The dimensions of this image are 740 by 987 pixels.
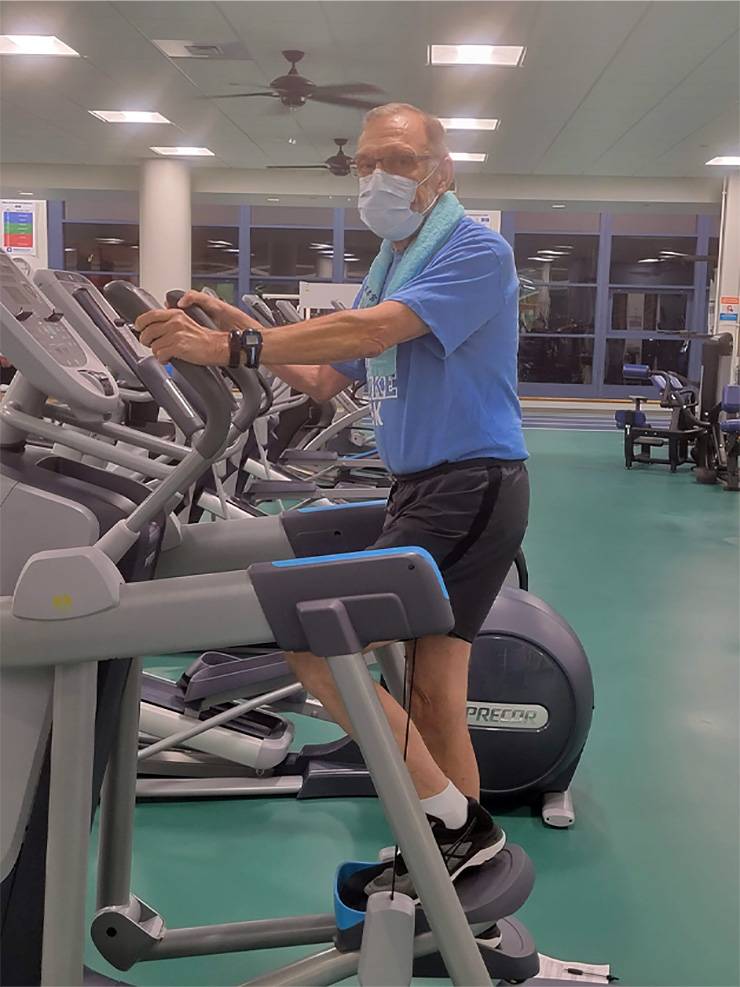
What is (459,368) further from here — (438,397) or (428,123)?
(428,123)

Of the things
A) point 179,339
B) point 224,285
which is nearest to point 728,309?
point 224,285

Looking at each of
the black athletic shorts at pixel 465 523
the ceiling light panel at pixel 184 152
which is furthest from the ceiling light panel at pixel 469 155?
the black athletic shorts at pixel 465 523

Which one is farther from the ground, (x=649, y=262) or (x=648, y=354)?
(x=649, y=262)

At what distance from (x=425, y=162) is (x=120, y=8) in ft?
19.1

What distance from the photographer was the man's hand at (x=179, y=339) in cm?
153

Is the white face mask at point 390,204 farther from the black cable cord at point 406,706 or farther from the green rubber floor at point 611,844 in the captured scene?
the green rubber floor at point 611,844

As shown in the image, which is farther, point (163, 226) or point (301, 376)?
point (163, 226)

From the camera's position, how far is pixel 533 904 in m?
2.09

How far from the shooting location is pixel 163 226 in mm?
12828

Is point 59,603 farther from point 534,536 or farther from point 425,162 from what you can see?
point 534,536

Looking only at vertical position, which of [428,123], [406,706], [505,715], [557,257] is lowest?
[505,715]

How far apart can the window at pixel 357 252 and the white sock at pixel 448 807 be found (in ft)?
48.6

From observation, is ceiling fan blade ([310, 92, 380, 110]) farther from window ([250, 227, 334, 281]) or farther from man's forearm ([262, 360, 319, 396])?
window ([250, 227, 334, 281])

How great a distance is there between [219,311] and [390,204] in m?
0.41
